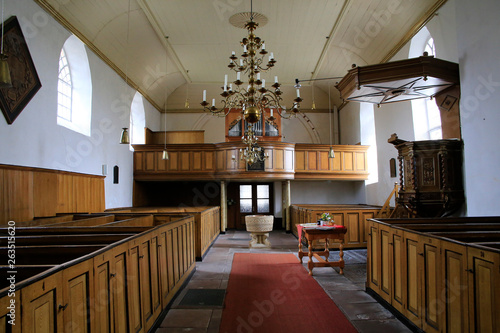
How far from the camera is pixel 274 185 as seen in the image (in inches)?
536

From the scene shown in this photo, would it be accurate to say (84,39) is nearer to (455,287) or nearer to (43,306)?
(43,306)

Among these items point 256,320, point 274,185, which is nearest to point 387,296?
point 256,320

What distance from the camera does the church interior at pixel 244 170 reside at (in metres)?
2.83

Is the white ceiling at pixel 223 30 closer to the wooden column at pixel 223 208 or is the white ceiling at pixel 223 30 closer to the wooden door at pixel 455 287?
the wooden column at pixel 223 208

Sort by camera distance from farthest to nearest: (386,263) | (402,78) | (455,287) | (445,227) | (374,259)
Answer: (402,78) < (374,259) < (386,263) < (445,227) < (455,287)

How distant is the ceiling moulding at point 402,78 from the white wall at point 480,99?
1.24 feet

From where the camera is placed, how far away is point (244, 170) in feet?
35.4

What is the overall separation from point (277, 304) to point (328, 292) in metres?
0.96

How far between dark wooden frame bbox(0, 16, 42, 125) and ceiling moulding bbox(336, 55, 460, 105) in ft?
19.7

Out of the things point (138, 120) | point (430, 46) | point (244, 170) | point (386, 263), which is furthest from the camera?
point (138, 120)

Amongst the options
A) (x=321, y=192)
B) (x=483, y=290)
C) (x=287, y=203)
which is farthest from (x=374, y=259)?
(x=321, y=192)

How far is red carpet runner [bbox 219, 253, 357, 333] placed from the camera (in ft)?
11.7

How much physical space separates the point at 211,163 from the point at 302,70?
5211 mm

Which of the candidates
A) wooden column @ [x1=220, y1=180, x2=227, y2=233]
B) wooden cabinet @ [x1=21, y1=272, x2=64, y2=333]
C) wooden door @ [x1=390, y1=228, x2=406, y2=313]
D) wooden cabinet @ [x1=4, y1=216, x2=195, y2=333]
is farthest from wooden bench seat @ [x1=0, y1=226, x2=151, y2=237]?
wooden column @ [x1=220, y1=180, x2=227, y2=233]
